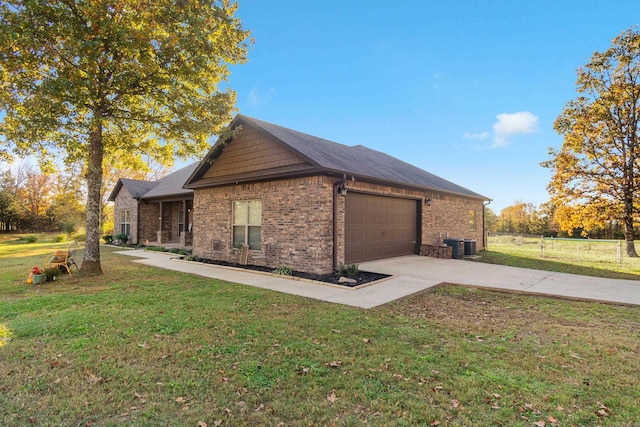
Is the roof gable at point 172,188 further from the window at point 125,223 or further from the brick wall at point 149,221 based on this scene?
the window at point 125,223

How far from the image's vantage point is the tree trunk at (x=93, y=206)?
883cm

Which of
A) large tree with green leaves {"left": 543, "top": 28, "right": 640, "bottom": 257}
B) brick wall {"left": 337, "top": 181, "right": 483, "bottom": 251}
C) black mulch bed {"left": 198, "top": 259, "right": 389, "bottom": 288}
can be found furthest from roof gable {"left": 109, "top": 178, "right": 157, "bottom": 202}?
large tree with green leaves {"left": 543, "top": 28, "right": 640, "bottom": 257}

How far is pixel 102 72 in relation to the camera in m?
8.27

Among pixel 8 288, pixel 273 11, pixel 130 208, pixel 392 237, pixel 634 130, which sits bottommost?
pixel 8 288

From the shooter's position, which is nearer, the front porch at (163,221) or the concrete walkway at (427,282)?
the concrete walkway at (427,282)

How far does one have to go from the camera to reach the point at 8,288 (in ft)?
23.9

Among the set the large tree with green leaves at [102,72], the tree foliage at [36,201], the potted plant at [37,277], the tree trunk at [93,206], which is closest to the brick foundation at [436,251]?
the large tree with green leaves at [102,72]

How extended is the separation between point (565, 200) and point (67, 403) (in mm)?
23175

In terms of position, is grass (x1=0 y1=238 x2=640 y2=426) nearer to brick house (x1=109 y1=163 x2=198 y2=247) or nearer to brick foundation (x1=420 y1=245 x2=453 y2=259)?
brick foundation (x1=420 y1=245 x2=453 y2=259)

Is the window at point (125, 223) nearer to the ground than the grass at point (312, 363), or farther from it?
farther from it

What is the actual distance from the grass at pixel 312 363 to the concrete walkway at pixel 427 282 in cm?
80

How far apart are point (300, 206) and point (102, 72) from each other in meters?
6.37

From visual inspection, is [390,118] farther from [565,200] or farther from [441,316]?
[441,316]

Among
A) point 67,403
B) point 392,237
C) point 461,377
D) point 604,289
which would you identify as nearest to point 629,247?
point 604,289
